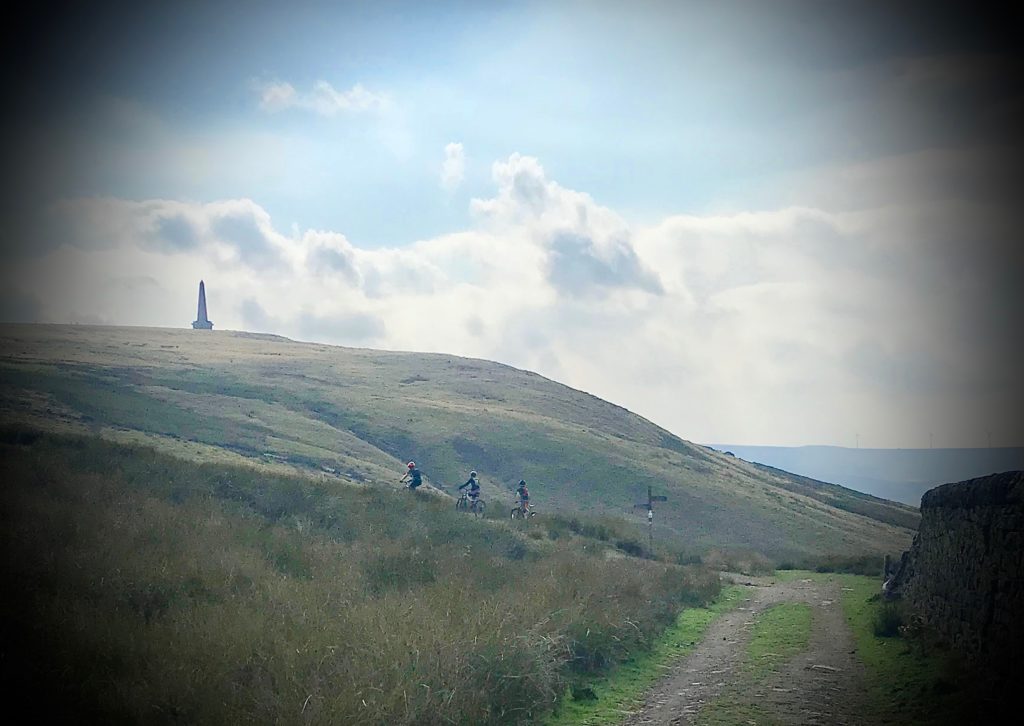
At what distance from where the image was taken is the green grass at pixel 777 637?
15.5 m

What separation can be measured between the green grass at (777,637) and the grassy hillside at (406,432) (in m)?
29.3

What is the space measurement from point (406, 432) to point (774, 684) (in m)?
63.6

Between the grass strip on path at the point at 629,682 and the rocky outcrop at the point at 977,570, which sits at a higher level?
the rocky outcrop at the point at 977,570

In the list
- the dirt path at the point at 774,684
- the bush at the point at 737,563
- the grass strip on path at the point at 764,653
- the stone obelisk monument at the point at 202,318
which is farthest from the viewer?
the stone obelisk monument at the point at 202,318

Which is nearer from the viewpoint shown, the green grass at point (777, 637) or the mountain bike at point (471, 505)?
the green grass at point (777, 637)

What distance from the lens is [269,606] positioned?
1410cm

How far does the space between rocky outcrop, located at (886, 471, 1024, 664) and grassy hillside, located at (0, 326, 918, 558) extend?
33.8 m

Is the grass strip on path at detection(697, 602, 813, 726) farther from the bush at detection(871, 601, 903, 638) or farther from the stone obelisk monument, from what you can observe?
the stone obelisk monument

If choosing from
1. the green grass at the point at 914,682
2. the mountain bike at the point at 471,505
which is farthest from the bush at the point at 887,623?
the mountain bike at the point at 471,505

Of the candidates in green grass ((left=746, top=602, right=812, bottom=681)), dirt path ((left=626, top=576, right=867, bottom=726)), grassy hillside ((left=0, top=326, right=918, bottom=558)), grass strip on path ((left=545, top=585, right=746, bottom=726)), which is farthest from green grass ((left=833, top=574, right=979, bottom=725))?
grassy hillside ((left=0, top=326, right=918, bottom=558))

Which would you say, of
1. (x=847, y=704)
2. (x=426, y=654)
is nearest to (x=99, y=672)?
(x=426, y=654)

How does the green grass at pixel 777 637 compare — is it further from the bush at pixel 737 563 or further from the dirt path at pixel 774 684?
the bush at pixel 737 563

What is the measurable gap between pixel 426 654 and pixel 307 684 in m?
1.90

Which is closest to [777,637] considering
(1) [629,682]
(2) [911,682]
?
(1) [629,682]
